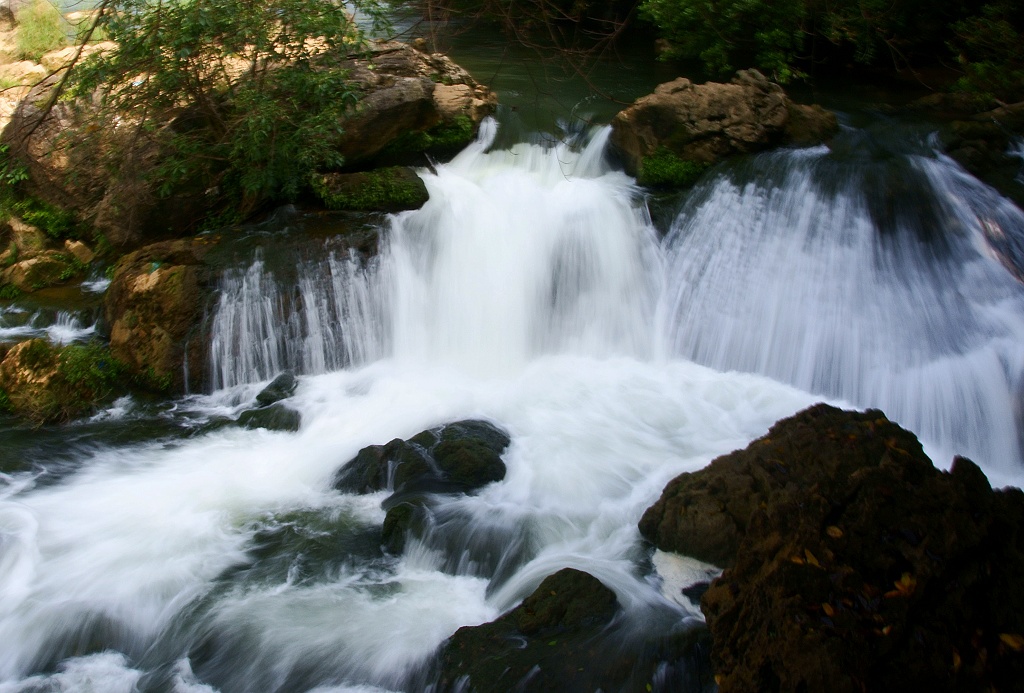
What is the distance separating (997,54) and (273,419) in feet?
29.2

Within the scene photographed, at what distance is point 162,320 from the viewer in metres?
7.85

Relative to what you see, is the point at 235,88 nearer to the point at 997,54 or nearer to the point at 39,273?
the point at 39,273

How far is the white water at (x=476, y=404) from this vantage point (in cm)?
501

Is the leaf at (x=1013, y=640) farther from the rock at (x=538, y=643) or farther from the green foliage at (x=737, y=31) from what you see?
the green foliage at (x=737, y=31)

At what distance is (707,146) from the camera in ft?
29.8

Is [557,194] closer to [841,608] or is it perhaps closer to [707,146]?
[707,146]

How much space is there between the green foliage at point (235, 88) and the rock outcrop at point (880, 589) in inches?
251

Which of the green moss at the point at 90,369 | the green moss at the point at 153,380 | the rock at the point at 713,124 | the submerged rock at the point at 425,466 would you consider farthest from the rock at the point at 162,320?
the rock at the point at 713,124

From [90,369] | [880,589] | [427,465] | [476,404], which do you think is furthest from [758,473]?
[90,369]

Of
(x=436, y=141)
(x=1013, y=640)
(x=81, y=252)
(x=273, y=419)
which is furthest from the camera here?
(x=436, y=141)

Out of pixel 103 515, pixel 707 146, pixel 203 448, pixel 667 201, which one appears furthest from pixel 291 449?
pixel 707 146

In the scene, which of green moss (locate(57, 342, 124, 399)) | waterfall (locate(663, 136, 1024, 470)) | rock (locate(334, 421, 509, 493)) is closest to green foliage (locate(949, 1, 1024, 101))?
waterfall (locate(663, 136, 1024, 470))

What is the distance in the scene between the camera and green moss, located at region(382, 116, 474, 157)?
955 cm

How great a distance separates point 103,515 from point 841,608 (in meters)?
5.20
